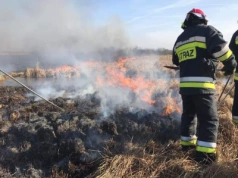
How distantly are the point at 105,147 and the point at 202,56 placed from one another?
233 centimetres

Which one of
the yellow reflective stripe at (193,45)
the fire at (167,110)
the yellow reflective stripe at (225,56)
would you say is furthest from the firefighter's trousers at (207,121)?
the fire at (167,110)

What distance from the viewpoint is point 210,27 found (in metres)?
3.78

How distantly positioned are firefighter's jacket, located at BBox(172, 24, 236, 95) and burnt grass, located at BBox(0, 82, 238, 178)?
46.3 inches

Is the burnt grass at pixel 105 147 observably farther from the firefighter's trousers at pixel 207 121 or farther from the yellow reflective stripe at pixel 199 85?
the yellow reflective stripe at pixel 199 85

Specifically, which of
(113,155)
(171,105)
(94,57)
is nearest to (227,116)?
(171,105)

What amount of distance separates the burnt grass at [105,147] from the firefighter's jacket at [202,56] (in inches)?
46.3

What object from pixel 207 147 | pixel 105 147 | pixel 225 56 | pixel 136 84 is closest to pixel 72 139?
pixel 105 147

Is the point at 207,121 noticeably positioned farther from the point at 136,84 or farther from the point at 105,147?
the point at 136,84

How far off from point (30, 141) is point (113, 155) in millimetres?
1744

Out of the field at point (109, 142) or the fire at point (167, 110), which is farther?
the fire at point (167, 110)

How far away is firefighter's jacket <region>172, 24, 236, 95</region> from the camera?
3682 mm

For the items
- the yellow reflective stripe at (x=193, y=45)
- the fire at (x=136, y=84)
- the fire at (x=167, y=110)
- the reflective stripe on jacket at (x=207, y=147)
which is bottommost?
the reflective stripe on jacket at (x=207, y=147)

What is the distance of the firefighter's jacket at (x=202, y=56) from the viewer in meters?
3.68

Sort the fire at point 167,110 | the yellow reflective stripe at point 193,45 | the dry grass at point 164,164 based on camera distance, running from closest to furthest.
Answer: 1. the dry grass at point 164,164
2. the yellow reflective stripe at point 193,45
3. the fire at point 167,110
